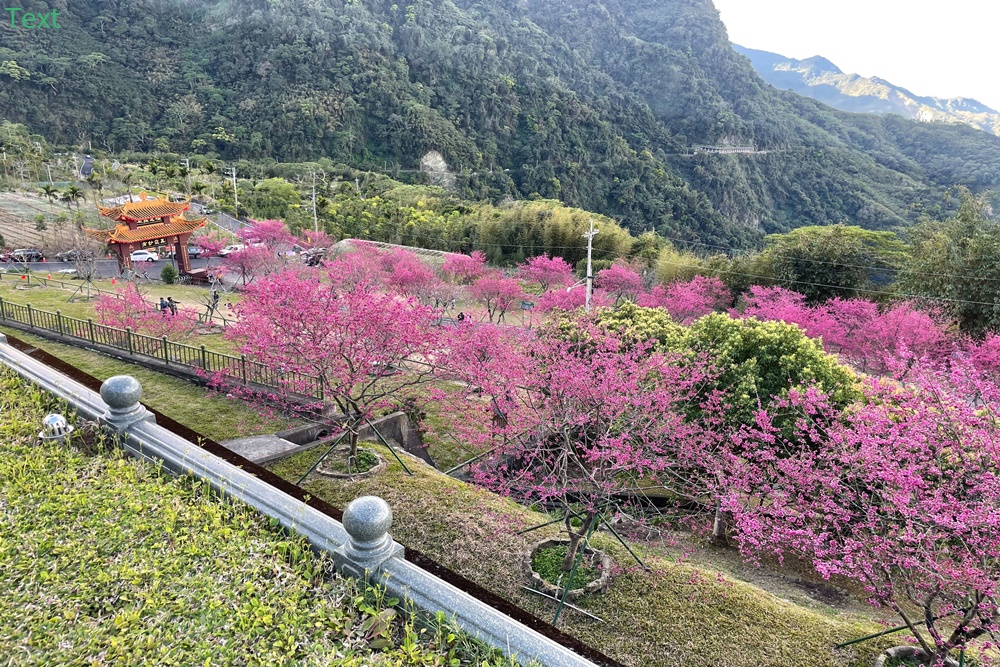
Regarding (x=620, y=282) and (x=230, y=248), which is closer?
(x=620, y=282)

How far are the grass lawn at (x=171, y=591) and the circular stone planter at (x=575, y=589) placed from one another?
3.73 meters

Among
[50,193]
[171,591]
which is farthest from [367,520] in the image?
[50,193]

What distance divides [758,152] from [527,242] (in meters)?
68.8

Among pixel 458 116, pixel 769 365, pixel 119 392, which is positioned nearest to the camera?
pixel 119 392

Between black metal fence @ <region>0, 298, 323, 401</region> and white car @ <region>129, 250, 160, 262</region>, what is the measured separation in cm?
1980

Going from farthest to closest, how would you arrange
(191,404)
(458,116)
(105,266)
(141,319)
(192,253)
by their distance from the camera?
(458,116)
(192,253)
(105,266)
(141,319)
(191,404)

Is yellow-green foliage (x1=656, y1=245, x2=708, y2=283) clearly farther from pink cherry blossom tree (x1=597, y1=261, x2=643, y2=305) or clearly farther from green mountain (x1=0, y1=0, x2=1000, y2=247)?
green mountain (x1=0, y1=0, x2=1000, y2=247)

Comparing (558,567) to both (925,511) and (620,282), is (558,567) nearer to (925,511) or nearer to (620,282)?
(925,511)

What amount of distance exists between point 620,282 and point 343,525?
24.7 m

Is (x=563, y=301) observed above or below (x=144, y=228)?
below

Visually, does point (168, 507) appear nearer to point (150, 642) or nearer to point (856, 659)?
point (150, 642)

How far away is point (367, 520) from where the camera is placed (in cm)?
267

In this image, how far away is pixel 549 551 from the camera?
6711mm

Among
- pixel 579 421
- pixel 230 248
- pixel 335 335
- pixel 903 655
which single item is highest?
pixel 335 335
